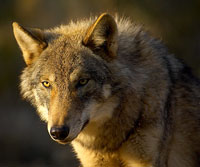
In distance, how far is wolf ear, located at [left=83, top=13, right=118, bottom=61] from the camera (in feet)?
18.2

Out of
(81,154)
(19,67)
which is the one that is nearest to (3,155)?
(19,67)

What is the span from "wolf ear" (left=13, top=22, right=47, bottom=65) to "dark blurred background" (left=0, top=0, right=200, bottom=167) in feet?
22.4

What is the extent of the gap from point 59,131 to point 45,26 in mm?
10201

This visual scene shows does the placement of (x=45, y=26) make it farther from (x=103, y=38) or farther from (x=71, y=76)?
(x=71, y=76)

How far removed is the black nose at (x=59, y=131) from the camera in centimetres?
504

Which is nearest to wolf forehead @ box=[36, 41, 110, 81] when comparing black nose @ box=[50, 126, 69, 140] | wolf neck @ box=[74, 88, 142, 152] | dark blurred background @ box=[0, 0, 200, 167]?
wolf neck @ box=[74, 88, 142, 152]

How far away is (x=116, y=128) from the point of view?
5.93 m

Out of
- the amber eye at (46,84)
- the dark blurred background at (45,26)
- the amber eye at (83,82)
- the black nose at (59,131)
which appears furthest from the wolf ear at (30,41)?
the dark blurred background at (45,26)

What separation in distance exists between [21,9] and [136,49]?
32.9 feet

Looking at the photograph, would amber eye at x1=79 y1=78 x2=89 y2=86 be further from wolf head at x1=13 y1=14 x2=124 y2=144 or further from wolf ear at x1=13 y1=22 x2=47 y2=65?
wolf ear at x1=13 y1=22 x2=47 y2=65

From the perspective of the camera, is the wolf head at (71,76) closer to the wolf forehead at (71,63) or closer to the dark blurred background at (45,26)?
the wolf forehead at (71,63)

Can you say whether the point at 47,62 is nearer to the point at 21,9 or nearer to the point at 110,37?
the point at 110,37

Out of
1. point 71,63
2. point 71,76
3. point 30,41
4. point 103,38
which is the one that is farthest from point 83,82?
point 30,41

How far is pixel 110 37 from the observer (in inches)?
223
